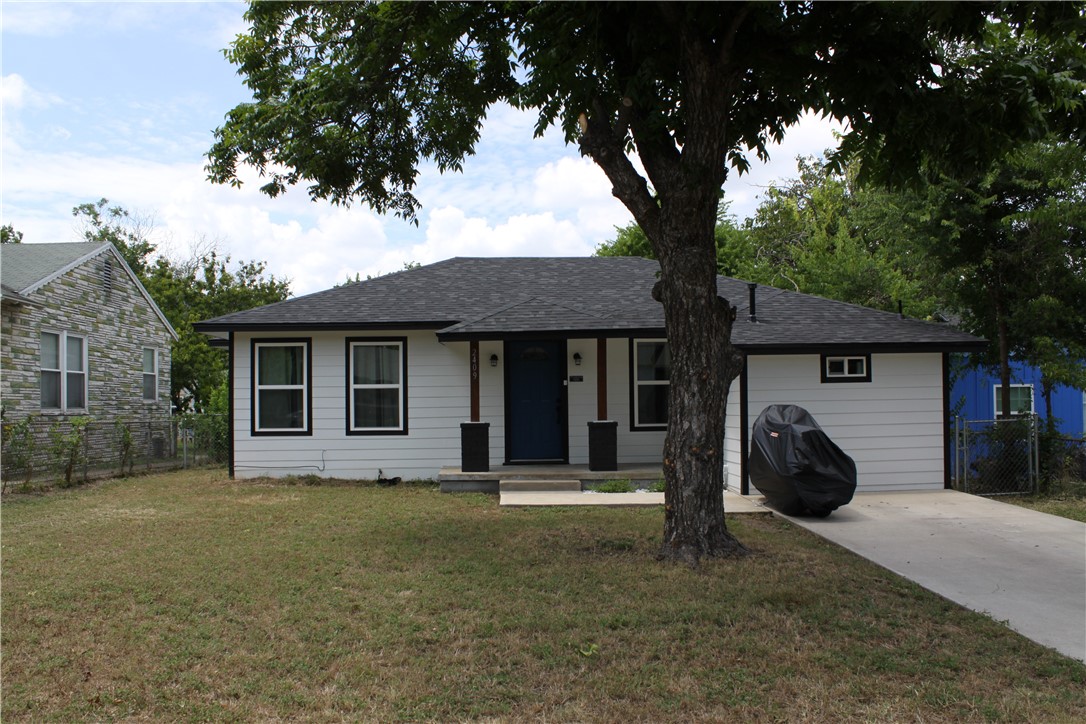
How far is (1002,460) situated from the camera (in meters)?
11.3

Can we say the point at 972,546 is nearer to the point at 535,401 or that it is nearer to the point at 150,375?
the point at 535,401

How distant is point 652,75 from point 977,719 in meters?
5.28

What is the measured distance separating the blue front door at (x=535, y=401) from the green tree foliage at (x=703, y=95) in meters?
5.71

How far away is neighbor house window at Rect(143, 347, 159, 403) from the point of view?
18703mm

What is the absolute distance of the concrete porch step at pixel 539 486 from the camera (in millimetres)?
10953

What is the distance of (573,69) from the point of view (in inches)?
263

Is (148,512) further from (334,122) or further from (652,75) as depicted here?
(652,75)

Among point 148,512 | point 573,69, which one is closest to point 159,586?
point 148,512

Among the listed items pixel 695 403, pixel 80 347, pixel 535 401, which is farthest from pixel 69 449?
pixel 695 403

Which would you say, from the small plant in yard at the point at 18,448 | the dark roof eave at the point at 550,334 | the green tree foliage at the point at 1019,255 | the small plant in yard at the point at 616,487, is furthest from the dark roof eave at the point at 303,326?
the green tree foliage at the point at 1019,255

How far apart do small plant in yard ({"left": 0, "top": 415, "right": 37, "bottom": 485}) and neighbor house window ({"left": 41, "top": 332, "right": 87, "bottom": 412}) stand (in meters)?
3.54

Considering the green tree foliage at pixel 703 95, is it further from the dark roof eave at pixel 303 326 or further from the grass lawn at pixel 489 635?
the dark roof eave at pixel 303 326

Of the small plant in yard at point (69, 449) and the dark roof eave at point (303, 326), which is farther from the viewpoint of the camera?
the dark roof eave at point (303, 326)

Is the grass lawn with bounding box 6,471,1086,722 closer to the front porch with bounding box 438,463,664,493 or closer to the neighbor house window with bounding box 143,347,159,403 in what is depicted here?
the front porch with bounding box 438,463,664,493
